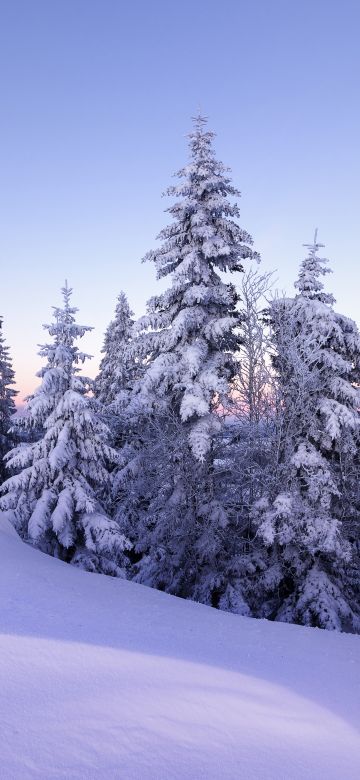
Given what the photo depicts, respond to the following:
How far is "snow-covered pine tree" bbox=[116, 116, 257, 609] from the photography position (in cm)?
1516

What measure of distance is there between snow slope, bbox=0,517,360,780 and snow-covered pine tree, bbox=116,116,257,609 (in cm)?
712

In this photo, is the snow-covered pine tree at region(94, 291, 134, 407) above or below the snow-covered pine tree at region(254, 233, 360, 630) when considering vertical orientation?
above

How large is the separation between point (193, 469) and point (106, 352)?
18981 millimetres

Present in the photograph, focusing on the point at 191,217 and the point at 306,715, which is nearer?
the point at 306,715

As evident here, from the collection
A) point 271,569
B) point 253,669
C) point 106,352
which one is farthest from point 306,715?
point 106,352

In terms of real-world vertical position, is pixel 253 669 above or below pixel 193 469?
below

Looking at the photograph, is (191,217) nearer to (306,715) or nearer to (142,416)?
(142,416)

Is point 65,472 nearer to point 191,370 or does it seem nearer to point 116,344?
point 191,370

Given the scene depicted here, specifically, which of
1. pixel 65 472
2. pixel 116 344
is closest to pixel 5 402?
pixel 116 344

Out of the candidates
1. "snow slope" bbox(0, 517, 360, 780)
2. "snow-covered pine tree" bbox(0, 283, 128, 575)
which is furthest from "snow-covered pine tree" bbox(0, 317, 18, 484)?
"snow slope" bbox(0, 517, 360, 780)

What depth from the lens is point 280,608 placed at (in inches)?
593

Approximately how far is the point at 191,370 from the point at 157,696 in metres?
10.9

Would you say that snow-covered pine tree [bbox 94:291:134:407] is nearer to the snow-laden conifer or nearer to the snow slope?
the snow-laden conifer

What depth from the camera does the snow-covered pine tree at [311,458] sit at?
46.9ft
